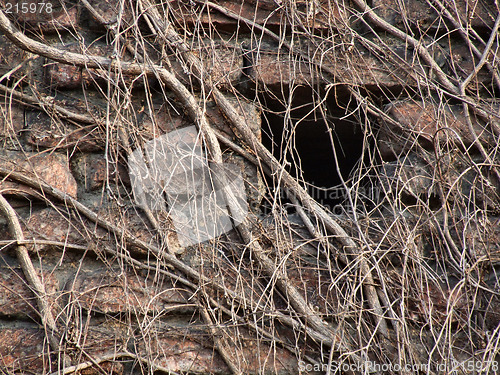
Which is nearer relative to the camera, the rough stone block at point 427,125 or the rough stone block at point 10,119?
the rough stone block at point 10,119

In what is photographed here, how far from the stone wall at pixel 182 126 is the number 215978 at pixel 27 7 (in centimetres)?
1

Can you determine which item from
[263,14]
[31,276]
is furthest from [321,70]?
[31,276]

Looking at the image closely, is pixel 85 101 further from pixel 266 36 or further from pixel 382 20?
pixel 382 20

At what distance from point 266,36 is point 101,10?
564 millimetres

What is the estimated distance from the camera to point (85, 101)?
1.55 meters

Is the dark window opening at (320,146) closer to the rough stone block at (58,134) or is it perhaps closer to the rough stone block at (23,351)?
the rough stone block at (58,134)

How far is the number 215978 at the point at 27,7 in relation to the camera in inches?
61.7

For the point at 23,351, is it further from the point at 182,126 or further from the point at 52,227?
the point at 182,126

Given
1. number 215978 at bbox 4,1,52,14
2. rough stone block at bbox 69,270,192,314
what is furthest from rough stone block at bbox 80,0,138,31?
rough stone block at bbox 69,270,192,314

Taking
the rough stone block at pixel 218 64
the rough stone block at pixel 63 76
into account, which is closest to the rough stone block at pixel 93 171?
the rough stone block at pixel 63 76

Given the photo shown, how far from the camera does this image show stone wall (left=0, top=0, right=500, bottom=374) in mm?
1417

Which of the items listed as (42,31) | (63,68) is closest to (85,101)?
(63,68)

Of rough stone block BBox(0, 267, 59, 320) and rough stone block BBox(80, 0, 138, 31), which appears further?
rough stone block BBox(80, 0, 138, 31)

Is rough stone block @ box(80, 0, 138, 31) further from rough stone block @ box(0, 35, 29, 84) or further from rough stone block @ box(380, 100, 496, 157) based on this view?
rough stone block @ box(380, 100, 496, 157)
